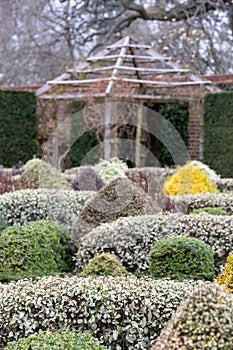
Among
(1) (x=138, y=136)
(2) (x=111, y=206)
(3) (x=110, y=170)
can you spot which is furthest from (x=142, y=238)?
(1) (x=138, y=136)

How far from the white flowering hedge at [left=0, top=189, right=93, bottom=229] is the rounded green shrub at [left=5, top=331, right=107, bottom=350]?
3.61 m

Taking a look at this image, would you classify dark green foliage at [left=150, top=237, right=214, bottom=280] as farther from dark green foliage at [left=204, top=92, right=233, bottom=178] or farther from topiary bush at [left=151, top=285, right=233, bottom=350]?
dark green foliage at [left=204, top=92, right=233, bottom=178]

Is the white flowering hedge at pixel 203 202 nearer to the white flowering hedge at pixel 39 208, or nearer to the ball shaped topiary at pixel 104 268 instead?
the white flowering hedge at pixel 39 208

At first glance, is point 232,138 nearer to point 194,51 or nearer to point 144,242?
point 194,51

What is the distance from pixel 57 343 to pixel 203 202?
4.14 meters

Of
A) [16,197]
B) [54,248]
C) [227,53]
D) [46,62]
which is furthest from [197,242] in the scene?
[46,62]

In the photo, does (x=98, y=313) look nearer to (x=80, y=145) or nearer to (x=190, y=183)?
(x=190, y=183)

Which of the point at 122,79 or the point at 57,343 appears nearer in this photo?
the point at 57,343

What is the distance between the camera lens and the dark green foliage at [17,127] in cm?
1255

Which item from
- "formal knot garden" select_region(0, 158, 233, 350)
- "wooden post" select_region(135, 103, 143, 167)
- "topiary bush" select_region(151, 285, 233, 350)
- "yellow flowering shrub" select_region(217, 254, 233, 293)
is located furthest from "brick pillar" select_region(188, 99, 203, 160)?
"topiary bush" select_region(151, 285, 233, 350)

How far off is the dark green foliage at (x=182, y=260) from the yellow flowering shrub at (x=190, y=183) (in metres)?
4.13

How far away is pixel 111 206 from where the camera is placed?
5.42 metres

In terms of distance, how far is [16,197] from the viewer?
6.43m

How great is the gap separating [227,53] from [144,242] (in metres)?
10.9
